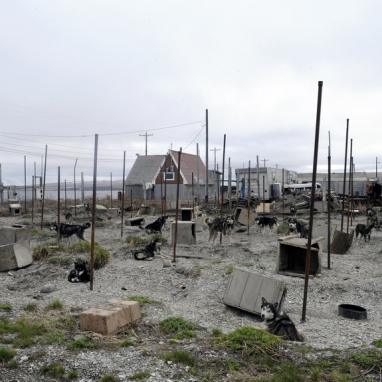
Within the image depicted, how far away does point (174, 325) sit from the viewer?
617cm

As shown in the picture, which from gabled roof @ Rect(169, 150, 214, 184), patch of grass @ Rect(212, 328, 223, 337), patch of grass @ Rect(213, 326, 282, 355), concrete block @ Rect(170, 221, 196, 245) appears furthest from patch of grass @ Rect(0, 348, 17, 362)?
gabled roof @ Rect(169, 150, 214, 184)

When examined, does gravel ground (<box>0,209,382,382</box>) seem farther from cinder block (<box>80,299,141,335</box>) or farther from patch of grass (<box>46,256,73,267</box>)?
cinder block (<box>80,299,141,335</box>)

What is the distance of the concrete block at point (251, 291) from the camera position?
296 inches

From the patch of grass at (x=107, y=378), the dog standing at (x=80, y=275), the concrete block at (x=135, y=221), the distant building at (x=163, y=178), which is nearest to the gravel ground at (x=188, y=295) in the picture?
the patch of grass at (x=107, y=378)

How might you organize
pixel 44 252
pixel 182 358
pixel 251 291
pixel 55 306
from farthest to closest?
pixel 44 252
pixel 251 291
pixel 55 306
pixel 182 358

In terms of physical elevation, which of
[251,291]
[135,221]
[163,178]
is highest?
[163,178]

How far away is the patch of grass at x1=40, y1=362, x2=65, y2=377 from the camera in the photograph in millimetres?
4610

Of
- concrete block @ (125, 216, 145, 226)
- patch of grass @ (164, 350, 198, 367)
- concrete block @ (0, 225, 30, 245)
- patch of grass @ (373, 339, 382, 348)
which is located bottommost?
patch of grass @ (164, 350, 198, 367)

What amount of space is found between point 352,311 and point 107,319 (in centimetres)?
433

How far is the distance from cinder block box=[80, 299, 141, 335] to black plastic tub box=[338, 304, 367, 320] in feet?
12.5

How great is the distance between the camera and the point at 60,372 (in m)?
4.62

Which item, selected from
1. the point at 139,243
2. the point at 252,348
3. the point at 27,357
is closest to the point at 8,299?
the point at 27,357

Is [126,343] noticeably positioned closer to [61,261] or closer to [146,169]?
[61,261]

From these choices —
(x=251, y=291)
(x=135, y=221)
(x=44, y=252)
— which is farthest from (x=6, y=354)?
(x=135, y=221)
